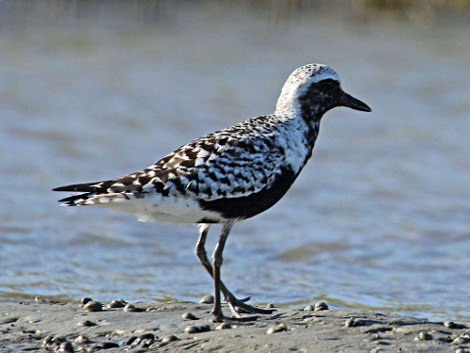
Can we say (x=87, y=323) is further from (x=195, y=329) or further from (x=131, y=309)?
(x=195, y=329)

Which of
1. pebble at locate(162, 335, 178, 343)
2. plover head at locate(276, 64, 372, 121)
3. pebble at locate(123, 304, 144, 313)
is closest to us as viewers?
pebble at locate(162, 335, 178, 343)

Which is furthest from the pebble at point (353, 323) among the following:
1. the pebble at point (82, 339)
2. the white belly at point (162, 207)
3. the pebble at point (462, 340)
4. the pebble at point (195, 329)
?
the pebble at point (82, 339)

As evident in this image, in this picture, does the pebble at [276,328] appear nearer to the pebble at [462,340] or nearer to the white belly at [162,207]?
the white belly at [162,207]

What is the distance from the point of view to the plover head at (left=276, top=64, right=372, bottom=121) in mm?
8430

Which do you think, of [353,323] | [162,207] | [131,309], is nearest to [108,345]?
[131,309]

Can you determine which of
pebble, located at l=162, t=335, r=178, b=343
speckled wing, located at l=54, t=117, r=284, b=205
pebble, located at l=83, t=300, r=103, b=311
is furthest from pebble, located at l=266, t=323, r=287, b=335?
pebble, located at l=83, t=300, r=103, b=311

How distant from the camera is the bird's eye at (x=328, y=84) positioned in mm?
8570

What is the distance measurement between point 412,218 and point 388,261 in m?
1.89

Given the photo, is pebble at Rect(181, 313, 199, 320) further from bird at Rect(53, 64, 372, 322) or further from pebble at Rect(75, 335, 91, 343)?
pebble at Rect(75, 335, 91, 343)

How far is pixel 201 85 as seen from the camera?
19.1 m

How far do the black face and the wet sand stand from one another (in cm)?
181

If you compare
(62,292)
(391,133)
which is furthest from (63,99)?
(62,292)

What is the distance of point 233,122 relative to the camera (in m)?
17.0

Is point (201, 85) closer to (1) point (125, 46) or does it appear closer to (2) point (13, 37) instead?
(1) point (125, 46)
